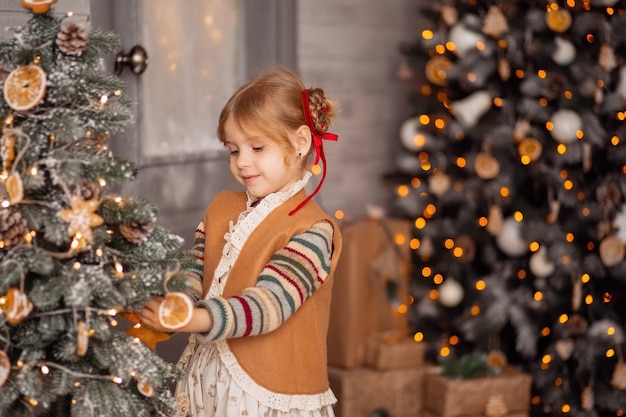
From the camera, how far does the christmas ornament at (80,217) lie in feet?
4.75

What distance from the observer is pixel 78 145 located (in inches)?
59.4

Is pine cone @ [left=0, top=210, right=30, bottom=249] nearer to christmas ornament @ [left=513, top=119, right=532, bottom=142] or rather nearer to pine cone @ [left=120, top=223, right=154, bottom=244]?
pine cone @ [left=120, top=223, right=154, bottom=244]

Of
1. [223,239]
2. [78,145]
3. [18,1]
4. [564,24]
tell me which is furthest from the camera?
[564,24]

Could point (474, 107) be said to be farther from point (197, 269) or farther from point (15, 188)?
point (15, 188)

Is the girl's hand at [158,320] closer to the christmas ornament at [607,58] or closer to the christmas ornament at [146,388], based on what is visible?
the christmas ornament at [146,388]

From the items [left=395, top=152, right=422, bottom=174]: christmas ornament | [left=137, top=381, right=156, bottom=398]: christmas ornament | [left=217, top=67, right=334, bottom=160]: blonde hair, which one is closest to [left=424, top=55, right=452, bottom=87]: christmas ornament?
[left=395, top=152, right=422, bottom=174]: christmas ornament

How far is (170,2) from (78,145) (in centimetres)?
147

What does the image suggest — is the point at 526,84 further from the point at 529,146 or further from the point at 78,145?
the point at 78,145

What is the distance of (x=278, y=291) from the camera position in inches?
67.2

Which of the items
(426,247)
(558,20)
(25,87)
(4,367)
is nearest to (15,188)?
(25,87)

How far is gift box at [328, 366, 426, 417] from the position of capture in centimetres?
329

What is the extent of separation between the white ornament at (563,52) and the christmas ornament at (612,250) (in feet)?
2.18

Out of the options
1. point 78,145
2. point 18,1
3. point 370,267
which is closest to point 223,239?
point 78,145

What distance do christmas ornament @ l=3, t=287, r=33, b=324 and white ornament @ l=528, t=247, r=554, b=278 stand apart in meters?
Answer: 2.23
